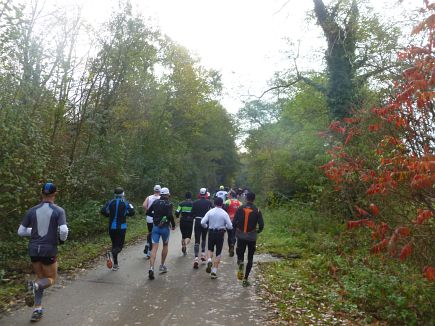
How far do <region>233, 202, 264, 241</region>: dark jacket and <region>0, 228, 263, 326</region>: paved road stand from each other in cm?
121

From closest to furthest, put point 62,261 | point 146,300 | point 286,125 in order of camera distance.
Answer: point 146,300
point 62,261
point 286,125

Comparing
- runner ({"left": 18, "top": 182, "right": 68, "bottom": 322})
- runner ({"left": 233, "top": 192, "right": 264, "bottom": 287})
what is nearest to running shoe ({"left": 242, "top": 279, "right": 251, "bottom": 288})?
runner ({"left": 233, "top": 192, "right": 264, "bottom": 287})

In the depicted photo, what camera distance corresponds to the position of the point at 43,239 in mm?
6512

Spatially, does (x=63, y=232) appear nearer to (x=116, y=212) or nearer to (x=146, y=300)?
(x=146, y=300)

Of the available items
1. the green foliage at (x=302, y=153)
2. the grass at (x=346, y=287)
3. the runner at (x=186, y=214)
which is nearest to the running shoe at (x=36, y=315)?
the grass at (x=346, y=287)

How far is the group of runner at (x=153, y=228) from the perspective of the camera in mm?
6535

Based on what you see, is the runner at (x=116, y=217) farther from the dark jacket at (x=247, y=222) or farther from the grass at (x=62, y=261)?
the dark jacket at (x=247, y=222)

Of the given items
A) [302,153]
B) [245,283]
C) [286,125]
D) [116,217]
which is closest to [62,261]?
[116,217]

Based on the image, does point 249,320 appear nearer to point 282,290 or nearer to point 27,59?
point 282,290

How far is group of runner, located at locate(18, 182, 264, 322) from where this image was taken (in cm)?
654

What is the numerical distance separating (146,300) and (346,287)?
416 cm

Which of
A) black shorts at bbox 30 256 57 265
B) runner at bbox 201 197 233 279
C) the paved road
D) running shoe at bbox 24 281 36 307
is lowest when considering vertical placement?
the paved road

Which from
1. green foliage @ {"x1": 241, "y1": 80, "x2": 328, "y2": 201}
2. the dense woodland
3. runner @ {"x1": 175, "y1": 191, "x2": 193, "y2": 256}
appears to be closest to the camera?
the dense woodland

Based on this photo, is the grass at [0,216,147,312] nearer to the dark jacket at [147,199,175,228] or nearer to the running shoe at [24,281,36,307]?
the running shoe at [24,281,36,307]
